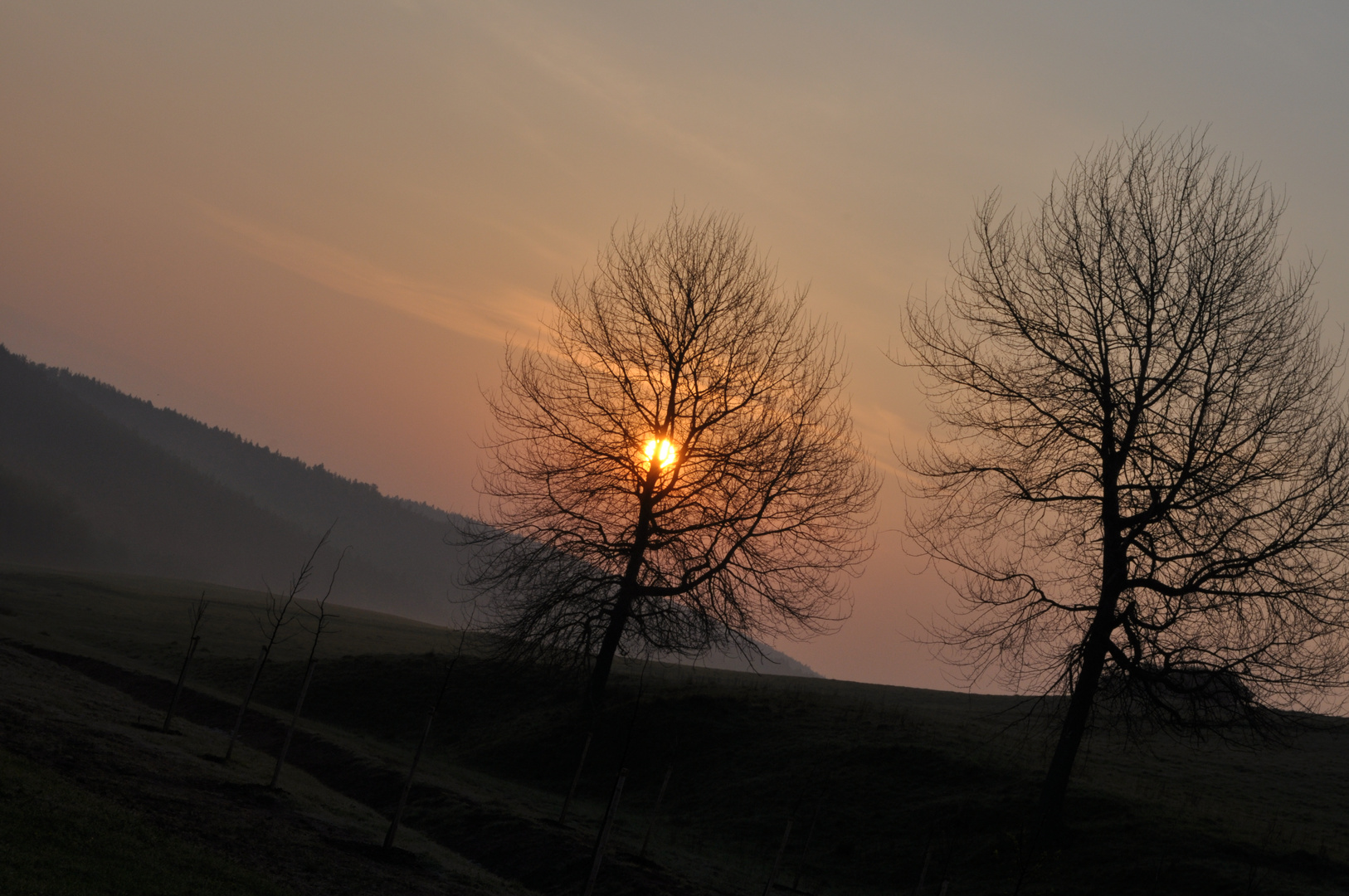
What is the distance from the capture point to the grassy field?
16.8 m

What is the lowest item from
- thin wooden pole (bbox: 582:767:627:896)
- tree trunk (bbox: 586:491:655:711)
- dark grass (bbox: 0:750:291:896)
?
dark grass (bbox: 0:750:291:896)

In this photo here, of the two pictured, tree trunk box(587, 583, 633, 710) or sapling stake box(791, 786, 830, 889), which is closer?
sapling stake box(791, 786, 830, 889)

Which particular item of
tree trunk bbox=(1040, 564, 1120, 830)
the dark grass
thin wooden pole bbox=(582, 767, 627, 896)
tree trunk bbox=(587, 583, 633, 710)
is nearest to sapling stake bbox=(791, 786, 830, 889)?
thin wooden pole bbox=(582, 767, 627, 896)

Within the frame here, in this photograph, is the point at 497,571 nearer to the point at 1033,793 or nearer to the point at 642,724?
the point at 642,724

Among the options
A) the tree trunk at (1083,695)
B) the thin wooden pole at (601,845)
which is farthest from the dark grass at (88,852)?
the tree trunk at (1083,695)

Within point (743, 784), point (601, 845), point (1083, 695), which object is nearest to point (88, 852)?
point (601, 845)

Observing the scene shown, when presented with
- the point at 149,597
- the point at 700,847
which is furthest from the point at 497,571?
the point at 149,597

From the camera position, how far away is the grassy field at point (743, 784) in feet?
55.2

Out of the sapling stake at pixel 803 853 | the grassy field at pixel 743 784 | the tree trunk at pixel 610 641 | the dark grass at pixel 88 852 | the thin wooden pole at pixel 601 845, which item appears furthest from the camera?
the tree trunk at pixel 610 641

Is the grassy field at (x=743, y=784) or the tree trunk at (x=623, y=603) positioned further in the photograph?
the tree trunk at (x=623, y=603)

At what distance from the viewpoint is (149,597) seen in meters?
71.5

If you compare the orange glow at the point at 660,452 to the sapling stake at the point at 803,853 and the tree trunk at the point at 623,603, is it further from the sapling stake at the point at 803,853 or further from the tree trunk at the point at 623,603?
the sapling stake at the point at 803,853

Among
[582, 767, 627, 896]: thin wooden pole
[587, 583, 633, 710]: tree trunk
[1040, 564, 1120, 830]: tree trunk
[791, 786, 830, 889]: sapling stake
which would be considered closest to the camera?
[582, 767, 627, 896]: thin wooden pole

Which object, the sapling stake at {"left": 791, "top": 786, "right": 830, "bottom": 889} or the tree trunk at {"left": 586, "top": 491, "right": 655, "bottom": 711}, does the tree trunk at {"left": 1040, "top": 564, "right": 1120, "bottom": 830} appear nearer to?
the sapling stake at {"left": 791, "top": 786, "right": 830, "bottom": 889}
